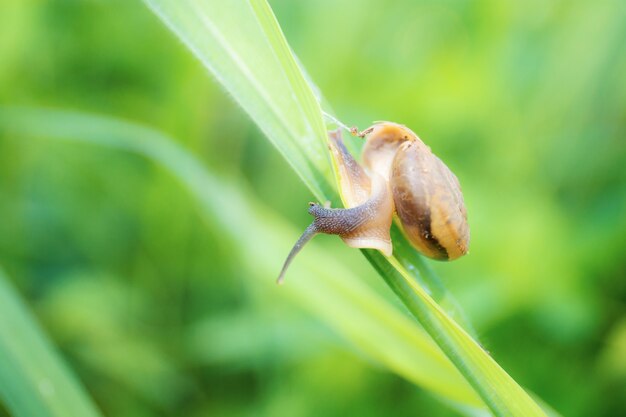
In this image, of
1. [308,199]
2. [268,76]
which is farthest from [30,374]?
[308,199]

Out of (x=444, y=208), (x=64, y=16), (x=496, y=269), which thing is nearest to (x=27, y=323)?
(x=444, y=208)

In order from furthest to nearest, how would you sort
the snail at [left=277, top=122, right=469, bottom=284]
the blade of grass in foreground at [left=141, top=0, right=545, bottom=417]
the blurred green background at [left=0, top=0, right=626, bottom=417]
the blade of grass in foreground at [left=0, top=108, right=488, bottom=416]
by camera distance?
the blurred green background at [left=0, top=0, right=626, bottom=417], the blade of grass in foreground at [left=0, top=108, right=488, bottom=416], the snail at [left=277, top=122, right=469, bottom=284], the blade of grass in foreground at [left=141, top=0, right=545, bottom=417]

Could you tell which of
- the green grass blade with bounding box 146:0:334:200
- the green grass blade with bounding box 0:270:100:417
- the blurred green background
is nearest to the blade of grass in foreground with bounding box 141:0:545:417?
the green grass blade with bounding box 146:0:334:200

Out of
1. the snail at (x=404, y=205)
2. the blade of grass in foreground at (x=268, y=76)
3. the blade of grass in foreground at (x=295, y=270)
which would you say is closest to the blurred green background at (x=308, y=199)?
the blade of grass in foreground at (x=295, y=270)

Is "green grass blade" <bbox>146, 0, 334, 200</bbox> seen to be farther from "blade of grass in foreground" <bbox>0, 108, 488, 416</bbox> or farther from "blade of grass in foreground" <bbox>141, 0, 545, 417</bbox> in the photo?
"blade of grass in foreground" <bbox>0, 108, 488, 416</bbox>

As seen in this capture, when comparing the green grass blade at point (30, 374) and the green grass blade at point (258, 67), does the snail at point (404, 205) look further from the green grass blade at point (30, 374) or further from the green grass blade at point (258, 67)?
the green grass blade at point (30, 374)
